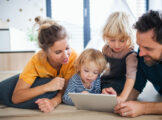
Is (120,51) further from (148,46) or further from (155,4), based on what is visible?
(155,4)

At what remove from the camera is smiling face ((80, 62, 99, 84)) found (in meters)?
1.25

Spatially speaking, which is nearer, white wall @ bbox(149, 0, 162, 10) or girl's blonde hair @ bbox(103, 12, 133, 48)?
girl's blonde hair @ bbox(103, 12, 133, 48)

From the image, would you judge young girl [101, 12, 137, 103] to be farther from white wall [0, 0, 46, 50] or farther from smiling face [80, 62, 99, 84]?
white wall [0, 0, 46, 50]

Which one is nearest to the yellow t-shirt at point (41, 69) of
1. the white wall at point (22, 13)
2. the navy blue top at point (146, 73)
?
the navy blue top at point (146, 73)

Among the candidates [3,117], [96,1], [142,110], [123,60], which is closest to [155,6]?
[96,1]

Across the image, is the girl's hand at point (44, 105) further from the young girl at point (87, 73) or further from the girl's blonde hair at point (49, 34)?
the girl's blonde hair at point (49, 34)

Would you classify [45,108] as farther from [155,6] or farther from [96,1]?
Answer: [155,6]

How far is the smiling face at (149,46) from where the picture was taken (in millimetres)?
1016

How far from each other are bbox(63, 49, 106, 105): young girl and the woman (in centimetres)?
7

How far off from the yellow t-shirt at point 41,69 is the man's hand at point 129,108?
1.56 ft

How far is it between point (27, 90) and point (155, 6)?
3712 mm

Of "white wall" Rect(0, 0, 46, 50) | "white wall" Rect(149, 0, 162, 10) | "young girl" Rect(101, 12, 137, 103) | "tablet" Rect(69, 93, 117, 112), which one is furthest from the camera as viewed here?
"white wall" Rect(0, 0, 46, 50)

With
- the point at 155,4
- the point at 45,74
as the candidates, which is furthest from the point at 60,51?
the point at 155,4

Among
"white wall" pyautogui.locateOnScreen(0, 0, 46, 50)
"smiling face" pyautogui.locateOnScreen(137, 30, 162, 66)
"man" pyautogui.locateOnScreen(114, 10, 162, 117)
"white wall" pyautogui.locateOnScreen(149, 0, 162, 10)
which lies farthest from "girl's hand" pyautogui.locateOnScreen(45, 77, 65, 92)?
"white wall" pyautogui.locateOnScreen(149, 0, 162, 10)
